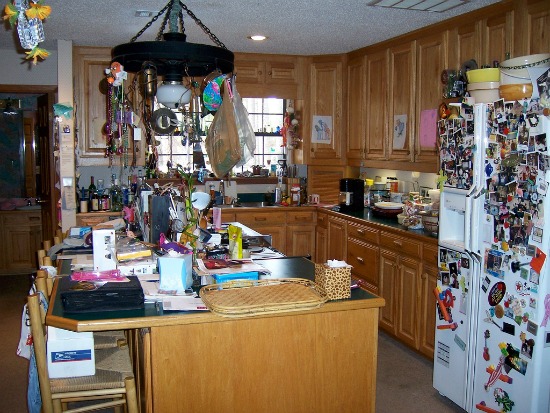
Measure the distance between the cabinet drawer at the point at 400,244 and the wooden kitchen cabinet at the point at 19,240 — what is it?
162 inches

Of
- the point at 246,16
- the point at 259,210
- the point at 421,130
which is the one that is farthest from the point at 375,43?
the point at 259,210

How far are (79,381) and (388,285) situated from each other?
2.67 meters

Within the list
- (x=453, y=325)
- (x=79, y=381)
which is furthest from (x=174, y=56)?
(x=453, y=325)

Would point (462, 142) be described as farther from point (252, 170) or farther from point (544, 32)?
point (252, 170)

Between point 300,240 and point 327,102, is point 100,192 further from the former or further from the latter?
point 327,102

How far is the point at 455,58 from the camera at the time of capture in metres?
4.15

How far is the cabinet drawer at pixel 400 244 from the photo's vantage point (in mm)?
4117

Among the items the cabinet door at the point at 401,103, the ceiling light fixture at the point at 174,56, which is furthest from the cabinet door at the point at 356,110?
the ceiling light fixture at the point at 174,56

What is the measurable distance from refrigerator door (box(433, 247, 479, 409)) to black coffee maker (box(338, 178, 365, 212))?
2160 millimetres

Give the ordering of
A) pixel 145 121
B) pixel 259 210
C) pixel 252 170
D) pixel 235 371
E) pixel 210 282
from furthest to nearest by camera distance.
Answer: pixel 252 170 < pixel 259 210 < pixel 145 121 < pixel 210 282 < pixel 235 371

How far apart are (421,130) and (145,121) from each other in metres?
2.30

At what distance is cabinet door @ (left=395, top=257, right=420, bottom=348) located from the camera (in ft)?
13.6

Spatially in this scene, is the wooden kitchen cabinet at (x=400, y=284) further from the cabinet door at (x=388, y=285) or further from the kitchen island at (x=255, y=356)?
the kitchen island at (x=255, y=356)

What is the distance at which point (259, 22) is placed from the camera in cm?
437
